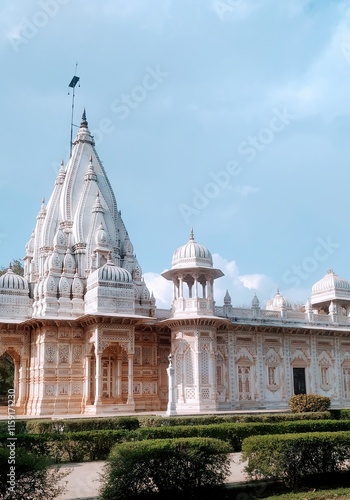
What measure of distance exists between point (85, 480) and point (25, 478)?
2738 mm

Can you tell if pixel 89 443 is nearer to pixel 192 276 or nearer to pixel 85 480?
pixel 85 480

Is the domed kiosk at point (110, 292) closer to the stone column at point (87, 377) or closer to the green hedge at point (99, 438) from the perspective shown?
the stone column at point (87, 377)

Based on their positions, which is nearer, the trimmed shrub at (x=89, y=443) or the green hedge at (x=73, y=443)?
the green hedge at (x=73, y=443)

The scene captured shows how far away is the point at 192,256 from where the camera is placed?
79.9ft

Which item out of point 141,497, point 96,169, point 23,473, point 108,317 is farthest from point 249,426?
point 96,169

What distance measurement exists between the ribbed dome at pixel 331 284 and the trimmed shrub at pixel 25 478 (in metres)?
24.9

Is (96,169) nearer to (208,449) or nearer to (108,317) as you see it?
(108,317)

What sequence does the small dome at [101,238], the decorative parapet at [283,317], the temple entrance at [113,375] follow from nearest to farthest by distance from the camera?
the temple entrance at [113,375], the small dome at [101,238], the decorative parapet at [283,317]

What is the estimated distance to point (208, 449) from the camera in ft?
28.5

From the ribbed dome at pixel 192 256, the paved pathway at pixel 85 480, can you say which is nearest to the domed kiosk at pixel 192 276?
the ribbed dome at pixel 192 256

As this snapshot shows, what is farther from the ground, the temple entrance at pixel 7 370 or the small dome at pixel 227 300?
the small dome at pixel 227 300

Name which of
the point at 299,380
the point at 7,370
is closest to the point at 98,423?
the point at 299,380

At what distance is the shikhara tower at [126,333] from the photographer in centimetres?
2272

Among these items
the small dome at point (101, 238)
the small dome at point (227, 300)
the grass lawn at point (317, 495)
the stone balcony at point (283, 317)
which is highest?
the small dome at point (101, 238)
